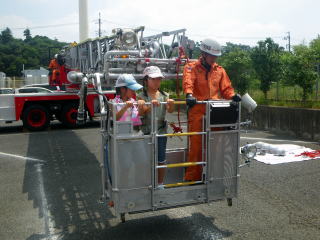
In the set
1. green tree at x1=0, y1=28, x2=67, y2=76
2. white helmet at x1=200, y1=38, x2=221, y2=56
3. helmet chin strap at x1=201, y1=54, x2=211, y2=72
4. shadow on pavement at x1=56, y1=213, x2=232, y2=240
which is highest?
green tree at x1=0, y1=28, x2=67, y2=76

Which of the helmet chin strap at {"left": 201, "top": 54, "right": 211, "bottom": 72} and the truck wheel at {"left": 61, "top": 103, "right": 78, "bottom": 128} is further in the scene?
the truck wheel at {"left": 61, "top": 103, "right": 78, "bottom": 128}

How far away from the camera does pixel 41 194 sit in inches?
231

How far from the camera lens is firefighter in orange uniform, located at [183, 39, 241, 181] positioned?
4.43 meters

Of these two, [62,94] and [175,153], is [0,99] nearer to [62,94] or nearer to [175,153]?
[62,94]

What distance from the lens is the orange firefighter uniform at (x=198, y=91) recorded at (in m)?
4.42

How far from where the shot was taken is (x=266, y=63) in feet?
49.6

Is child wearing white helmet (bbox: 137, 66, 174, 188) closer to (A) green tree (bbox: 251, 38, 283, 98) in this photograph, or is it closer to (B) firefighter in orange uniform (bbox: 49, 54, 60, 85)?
(B) firefighter in orange uniform (bbox: 49, 54, 60, 85)

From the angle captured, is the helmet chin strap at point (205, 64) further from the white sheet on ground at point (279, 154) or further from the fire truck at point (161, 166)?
the white sheet on ground at point (279, 154)

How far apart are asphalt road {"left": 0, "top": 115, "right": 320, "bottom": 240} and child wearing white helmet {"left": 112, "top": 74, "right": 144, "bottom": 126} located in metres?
1.38

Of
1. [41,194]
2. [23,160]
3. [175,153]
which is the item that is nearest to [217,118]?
[175,153]

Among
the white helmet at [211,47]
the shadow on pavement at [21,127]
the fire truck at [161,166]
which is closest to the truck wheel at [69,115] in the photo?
the shadow on pavement at [21,127]

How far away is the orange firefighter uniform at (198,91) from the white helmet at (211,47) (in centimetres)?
19

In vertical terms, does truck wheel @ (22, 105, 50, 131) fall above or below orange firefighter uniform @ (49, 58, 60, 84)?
below

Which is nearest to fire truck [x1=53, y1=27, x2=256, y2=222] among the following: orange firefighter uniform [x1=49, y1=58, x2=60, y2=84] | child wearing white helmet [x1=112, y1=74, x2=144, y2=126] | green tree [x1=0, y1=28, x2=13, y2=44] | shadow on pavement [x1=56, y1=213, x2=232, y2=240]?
child wearing white helmet [x1=112, y1=74, x2=144, y2=126]
